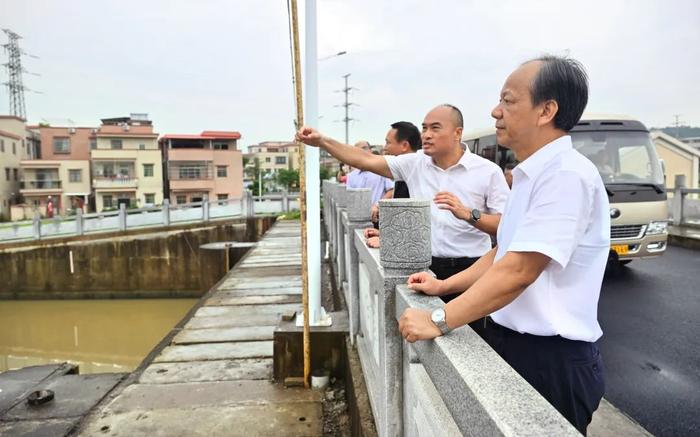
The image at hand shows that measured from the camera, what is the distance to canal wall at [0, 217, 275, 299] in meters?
18.6

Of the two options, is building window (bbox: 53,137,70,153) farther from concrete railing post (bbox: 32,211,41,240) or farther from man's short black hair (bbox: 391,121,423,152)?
man's short black hair (bbox: 391,121,423,152)

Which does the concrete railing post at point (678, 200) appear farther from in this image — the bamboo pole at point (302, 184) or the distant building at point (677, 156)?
the bamboo pole at point (302, 184)

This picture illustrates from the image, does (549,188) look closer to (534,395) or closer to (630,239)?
(534,395)

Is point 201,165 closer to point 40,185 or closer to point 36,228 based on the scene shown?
point 40,185

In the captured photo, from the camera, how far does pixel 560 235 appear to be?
137cm

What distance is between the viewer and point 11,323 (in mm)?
16328

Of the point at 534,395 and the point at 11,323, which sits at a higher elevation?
the point at 534,395

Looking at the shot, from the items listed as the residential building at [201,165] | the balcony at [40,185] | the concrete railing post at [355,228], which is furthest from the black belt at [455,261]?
the balcony at [40,185]

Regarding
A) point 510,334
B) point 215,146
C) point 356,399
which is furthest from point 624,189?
point 215,146

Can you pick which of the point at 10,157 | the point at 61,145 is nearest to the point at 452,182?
the point at 10,157

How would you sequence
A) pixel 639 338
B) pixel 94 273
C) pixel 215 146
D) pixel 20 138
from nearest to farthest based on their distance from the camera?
pixel 639 338 < pixel 94 273 < pixel 20 138 < pixel 215 146

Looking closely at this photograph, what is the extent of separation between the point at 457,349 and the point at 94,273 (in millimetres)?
20060

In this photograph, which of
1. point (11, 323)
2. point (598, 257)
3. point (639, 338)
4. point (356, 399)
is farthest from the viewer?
point (11, 323)

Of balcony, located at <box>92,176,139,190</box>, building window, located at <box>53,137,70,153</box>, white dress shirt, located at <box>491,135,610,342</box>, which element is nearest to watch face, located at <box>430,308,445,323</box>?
white dress shirt, located at <box>491,135,610,342</box>
